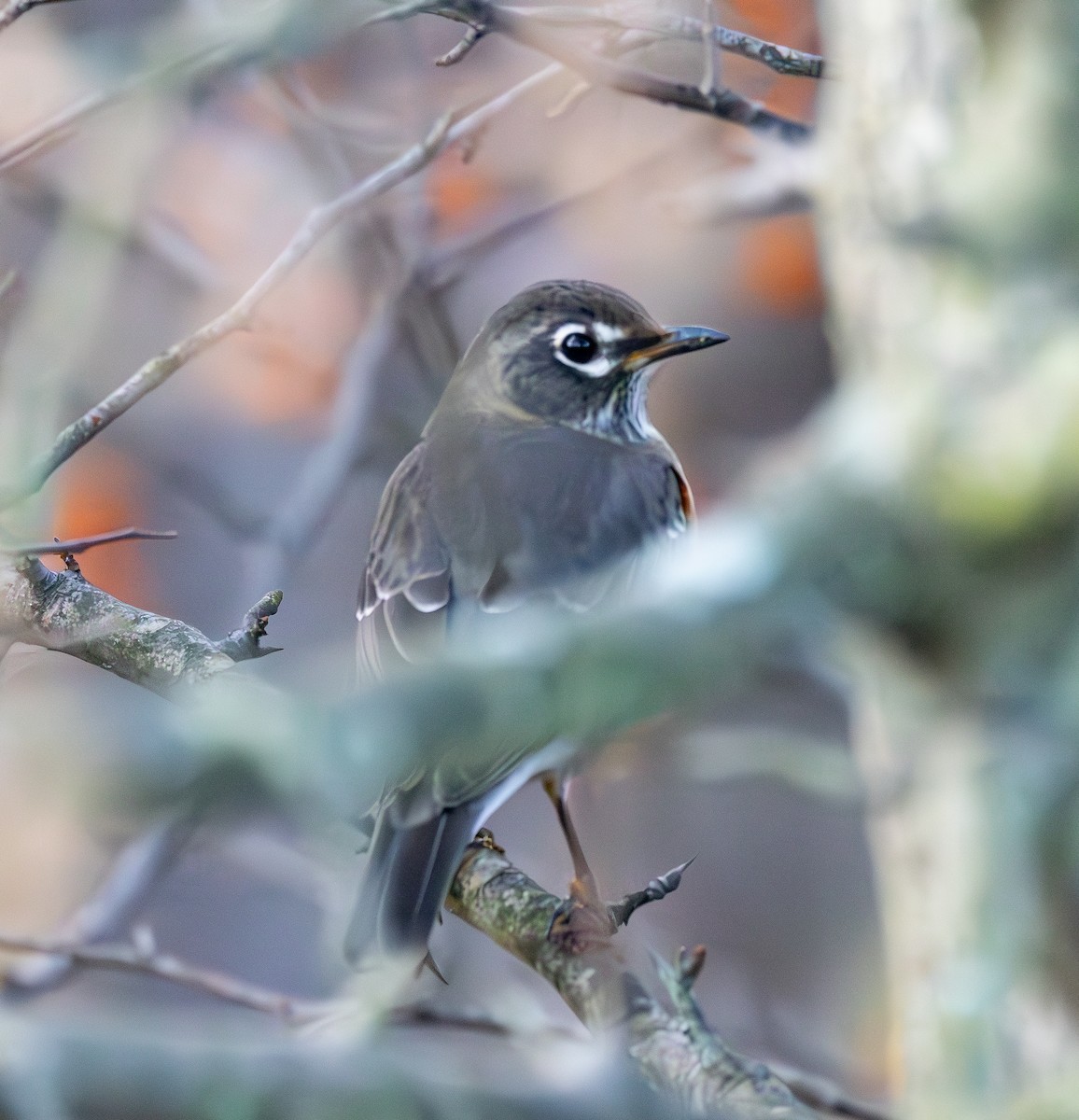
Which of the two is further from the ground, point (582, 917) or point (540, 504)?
point (540, 504)

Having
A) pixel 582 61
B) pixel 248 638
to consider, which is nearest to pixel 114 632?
pixel 248 638

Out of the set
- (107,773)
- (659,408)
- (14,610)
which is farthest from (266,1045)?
(659,408)

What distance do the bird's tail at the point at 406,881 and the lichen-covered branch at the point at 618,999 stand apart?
0.17 metres

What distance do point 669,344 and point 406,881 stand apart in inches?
63.0

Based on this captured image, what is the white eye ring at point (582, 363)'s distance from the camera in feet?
11.5

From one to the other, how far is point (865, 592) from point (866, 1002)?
4.31m

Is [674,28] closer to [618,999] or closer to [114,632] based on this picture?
[114,632]

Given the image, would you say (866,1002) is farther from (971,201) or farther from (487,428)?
(971,201)

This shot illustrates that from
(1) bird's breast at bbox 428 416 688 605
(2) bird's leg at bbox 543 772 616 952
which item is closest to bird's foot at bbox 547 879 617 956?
(2) bird's leg at bbox 543 772 616 952

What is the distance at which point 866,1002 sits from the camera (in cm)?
479

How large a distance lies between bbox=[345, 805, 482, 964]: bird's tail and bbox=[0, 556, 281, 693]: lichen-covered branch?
0.43 metres

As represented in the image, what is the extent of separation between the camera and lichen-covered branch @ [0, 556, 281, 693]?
8.21ft

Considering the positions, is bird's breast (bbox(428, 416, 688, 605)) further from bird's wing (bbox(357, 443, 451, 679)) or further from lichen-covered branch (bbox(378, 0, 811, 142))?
lichen-covered branch (bbox(378, 0, 811, 142))

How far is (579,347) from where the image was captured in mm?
3523
